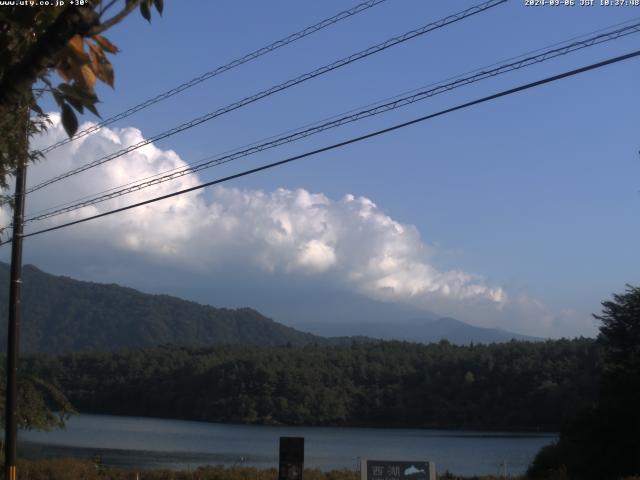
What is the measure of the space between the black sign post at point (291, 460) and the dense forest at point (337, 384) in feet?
170

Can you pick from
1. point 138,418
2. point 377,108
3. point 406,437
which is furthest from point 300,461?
point 138,418

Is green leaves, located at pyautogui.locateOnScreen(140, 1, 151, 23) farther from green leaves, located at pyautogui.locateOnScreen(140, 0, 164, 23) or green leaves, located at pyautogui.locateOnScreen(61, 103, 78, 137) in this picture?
green leaves, located at pyautogui.locateOnScreen(61, 103, 78, 137)

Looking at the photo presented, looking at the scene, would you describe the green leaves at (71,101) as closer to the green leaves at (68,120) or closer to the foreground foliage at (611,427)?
the green leaves at (68,120)

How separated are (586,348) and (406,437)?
15105 mm

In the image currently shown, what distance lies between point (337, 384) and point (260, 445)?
25858 millimetres

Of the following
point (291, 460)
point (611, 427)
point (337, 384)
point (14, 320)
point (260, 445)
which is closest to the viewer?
point (291, 460)

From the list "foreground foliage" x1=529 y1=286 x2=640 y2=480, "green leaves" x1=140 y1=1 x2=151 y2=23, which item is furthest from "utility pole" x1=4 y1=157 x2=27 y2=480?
"foreground foliage" x1=529 y1=286 x2=640 y2=480

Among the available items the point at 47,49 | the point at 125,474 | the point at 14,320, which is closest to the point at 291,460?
the point at 14,320

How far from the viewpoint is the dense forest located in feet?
223

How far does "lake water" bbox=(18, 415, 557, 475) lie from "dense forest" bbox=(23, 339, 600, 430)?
277 cm

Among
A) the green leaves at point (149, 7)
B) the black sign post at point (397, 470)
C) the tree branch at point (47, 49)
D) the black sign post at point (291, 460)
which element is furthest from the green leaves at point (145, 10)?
the black sign post at point (291, 460)

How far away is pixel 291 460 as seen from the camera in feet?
45.7

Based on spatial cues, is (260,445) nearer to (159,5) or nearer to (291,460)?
(291,460)

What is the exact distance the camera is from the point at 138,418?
87.9 meters
